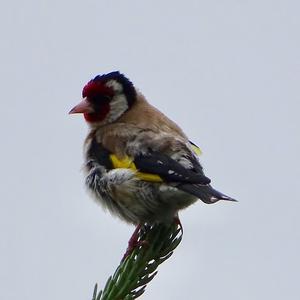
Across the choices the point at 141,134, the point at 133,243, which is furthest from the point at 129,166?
the point at 133,243

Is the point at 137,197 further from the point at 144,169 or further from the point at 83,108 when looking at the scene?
the point at 83,108

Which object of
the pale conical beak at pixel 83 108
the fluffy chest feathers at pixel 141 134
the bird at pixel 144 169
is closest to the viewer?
the bird at pixel 144 169

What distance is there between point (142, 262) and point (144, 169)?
110 centimetres

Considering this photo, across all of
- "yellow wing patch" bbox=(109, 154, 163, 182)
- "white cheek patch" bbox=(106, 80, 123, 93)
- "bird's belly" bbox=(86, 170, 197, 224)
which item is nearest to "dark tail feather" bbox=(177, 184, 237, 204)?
"bird's belly" bbox=(86, 170, 197, 224)

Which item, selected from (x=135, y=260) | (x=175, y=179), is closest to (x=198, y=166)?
(x=175, y=179)

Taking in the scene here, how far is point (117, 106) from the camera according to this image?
22.3 feet

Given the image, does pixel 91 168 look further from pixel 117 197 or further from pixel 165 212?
pixel 165 212

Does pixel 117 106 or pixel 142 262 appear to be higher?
pixel 117 106

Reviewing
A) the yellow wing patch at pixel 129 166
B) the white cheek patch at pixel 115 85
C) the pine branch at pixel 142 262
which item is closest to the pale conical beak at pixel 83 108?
the white cheek patch at pixel 115 85

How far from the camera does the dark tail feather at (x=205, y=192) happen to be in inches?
193

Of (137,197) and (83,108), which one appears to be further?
(83,108)

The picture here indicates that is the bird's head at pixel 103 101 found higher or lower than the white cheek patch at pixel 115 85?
lower

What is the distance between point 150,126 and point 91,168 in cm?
60

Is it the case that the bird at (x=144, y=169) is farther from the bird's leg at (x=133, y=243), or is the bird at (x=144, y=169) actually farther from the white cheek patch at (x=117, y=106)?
the bird's leg at (x=133, y=243)
